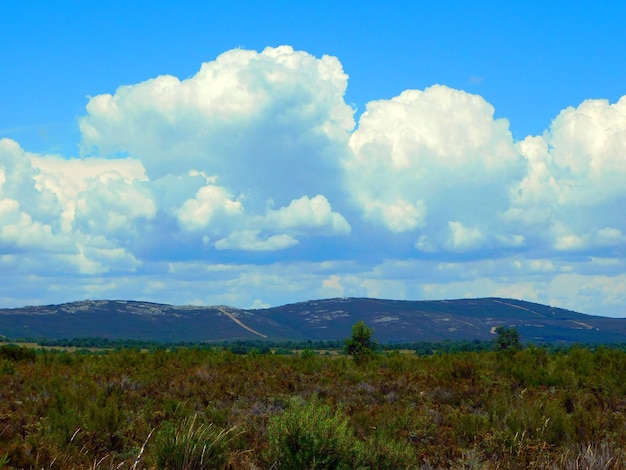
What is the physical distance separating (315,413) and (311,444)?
2.06 feet

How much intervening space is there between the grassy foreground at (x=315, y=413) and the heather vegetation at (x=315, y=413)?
38 millimetres

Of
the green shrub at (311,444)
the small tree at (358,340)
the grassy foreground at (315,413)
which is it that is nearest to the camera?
the green shrub at (311,444)

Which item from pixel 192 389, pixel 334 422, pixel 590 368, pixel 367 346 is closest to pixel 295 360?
pixel 192 389

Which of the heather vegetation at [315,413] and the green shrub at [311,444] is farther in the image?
the heather vegetation at [315,413]

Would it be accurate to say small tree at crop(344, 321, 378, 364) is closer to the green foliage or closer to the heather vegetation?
the heather vegetation

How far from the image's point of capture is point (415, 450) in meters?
12.9

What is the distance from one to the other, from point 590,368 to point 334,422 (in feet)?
42.4

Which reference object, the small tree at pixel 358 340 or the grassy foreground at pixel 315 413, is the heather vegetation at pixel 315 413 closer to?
the grassy foreground at pixel 315 413

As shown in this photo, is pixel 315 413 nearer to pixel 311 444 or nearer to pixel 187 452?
pixel 311 444

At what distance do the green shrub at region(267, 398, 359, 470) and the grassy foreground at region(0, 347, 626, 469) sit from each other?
0.08ft

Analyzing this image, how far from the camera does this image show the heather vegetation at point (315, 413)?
36.9ft

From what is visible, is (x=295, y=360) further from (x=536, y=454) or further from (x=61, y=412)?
(x=536, y=454)

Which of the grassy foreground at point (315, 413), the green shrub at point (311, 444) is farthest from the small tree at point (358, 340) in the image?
the green shrub at point (311, 444)

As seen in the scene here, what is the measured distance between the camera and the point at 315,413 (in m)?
11.4
